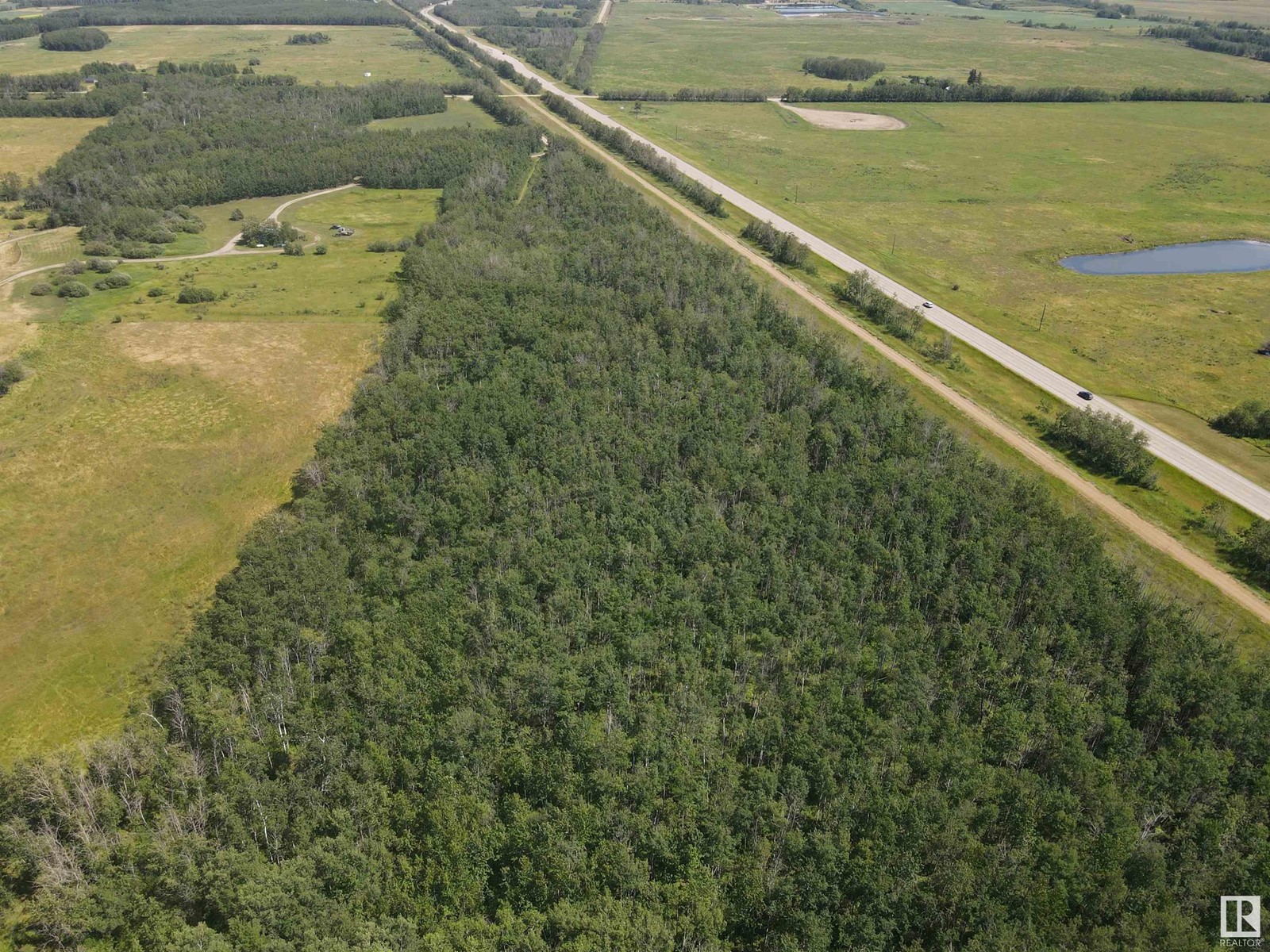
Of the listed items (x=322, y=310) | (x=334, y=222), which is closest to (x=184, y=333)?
(x=322, y=310)

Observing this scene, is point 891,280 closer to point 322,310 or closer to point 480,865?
point 322,310

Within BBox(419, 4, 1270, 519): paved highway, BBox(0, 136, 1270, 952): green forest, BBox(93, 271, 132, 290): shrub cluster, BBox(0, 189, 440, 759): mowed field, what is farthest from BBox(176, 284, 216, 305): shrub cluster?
BBox(419, 4, 1270, 519): paved highway

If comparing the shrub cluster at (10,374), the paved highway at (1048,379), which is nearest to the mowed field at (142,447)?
the shrub cluster at (10,374)

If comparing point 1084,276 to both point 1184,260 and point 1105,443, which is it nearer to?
point 1184,260

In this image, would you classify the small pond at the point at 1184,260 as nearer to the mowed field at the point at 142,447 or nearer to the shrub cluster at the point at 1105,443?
the shrub cluster at the point at 1105,443

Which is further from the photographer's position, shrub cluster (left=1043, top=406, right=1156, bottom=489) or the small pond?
the small pond

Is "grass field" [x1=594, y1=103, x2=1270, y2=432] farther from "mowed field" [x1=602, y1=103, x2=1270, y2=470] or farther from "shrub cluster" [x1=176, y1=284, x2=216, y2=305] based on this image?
"shrub cluster" [x1=176, y1=284, x2=216, y2=305]
